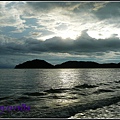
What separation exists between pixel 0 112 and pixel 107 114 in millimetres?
10484

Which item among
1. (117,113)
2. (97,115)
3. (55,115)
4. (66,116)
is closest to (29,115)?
(55,115)

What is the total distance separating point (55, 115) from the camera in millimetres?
16672

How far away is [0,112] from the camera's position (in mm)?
17219

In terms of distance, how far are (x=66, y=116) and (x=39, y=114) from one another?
2653mm

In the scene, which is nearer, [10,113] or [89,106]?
[10,113]

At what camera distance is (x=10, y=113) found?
16.7 m

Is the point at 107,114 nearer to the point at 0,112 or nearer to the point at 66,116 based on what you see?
the point at 66,116

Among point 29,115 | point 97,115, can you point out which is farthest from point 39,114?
point 97,115

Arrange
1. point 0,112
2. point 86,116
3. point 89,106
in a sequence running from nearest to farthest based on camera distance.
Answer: point 86,116
point 0,112
point 89,106

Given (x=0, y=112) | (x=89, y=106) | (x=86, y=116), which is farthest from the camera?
(x=89, y=106)

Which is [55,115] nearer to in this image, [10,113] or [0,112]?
[10,113]

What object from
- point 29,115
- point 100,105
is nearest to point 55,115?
point 29,115

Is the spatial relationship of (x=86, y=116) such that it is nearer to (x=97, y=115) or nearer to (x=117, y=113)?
(x=97, y=115)

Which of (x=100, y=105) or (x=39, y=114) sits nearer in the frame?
(x=39, y=114)
